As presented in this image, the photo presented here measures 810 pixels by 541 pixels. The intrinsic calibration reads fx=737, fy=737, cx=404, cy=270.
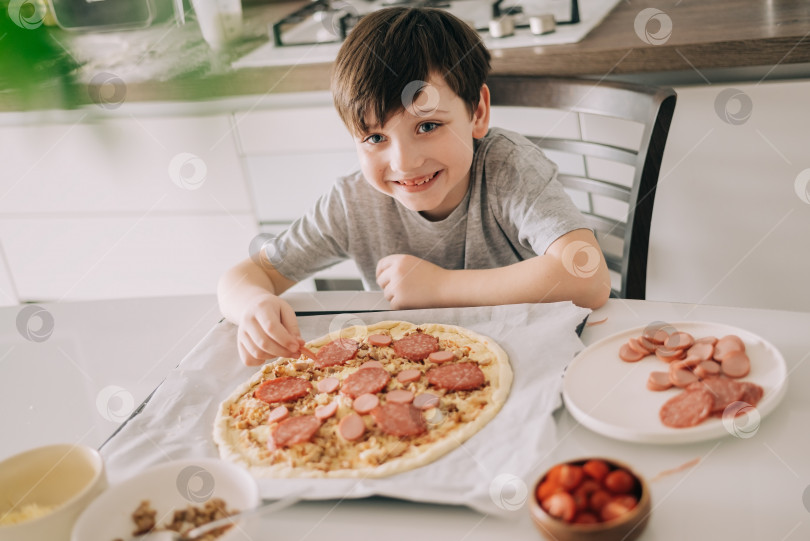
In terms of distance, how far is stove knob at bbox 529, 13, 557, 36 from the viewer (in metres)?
1.69

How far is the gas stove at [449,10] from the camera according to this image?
1.74 metres

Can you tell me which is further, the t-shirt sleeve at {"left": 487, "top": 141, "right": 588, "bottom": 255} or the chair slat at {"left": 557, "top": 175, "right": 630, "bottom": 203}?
the chair slat at {"left": 557, "top": 175, "right": 630, "bottom": 203}

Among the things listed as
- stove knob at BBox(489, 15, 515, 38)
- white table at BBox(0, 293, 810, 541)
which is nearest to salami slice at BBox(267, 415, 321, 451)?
white table at BBox(0, 293, 810, 541)

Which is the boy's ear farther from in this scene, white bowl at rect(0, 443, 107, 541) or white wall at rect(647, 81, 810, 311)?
white bowl at rect(0, 443, 107, 541)

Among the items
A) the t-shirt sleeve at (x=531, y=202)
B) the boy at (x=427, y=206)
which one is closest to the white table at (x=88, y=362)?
the boy at (x=427, y=206)

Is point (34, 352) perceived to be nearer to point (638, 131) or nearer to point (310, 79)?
point (310, 79)

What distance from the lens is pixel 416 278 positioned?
1.10 m

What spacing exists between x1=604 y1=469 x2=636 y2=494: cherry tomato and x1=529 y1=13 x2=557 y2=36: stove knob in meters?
1.31

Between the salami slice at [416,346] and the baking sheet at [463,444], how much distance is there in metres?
0.07

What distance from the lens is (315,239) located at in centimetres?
129

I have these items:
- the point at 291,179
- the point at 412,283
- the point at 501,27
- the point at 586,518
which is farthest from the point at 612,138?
the point at 586,518

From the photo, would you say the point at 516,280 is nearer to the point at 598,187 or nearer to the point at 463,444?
the point at 463,444

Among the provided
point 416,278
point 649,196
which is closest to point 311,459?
point 416,278

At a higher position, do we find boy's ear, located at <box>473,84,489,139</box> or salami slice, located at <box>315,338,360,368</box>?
boy's ear, located at <box>473,84,489,139</box>
